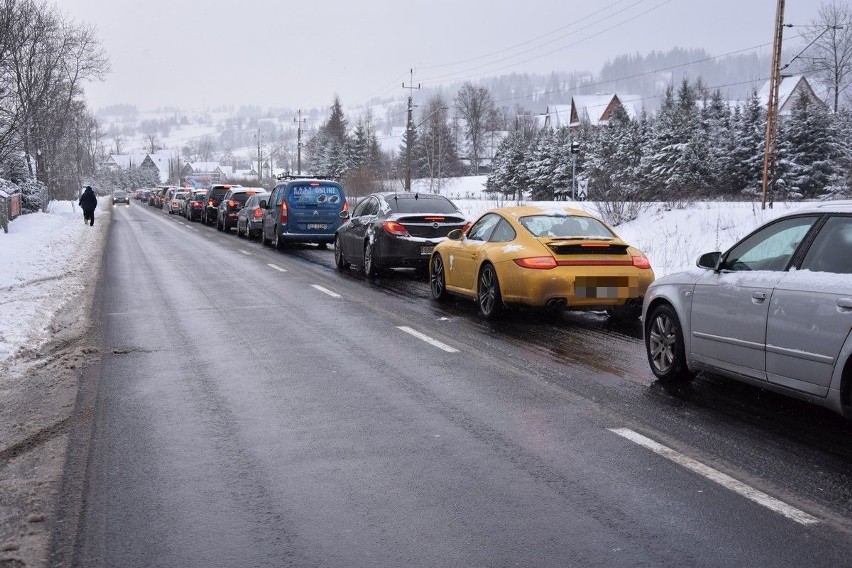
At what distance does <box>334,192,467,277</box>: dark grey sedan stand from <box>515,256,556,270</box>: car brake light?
530 centimetres

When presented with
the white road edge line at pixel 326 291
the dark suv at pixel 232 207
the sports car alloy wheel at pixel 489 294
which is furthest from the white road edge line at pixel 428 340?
the dark suv at pixel 232 207

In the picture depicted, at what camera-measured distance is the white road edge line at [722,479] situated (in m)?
4.32

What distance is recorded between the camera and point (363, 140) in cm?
11462

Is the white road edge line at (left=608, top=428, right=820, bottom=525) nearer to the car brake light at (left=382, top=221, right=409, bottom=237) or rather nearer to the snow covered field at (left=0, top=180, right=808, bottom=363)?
the snow covered field at (left=0, top=180, right=808, bottom=363)

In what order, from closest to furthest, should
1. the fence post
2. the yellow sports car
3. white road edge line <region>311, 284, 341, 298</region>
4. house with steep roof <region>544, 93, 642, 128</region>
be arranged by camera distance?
the yellow sports car
white road edge line <region>311, 284, 341, 298</region>
the fence post
house with steep roof <region>544, 93, 642, 128</region>

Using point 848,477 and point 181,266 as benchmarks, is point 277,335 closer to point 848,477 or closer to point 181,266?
point 848,477

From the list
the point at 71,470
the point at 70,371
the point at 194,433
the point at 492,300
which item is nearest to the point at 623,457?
the point at 194,433

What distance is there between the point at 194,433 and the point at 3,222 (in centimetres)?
2556

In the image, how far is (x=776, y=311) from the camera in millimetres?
5957

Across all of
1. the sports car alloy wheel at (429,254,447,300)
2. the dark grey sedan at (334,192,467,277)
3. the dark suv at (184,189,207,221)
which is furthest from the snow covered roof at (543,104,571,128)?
the sports car alloy wheel at (429,254,447,300)

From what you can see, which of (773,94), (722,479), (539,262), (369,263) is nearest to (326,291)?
(369,263)

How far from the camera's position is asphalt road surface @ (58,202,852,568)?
4008 millimetres

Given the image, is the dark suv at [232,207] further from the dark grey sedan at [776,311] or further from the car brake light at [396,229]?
the dark grey sedan at [776,311]

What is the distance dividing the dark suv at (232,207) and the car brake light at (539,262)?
943 inches
